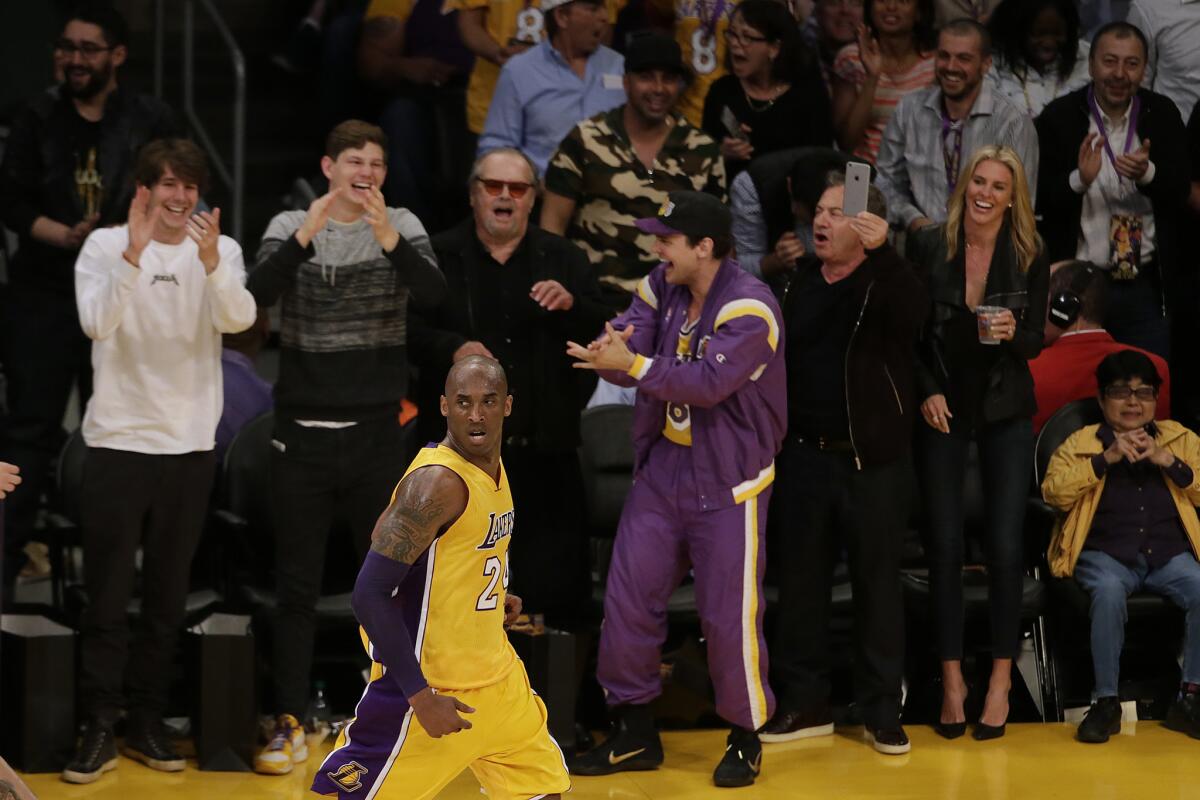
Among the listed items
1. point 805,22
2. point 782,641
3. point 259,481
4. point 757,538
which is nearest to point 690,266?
point 757,538

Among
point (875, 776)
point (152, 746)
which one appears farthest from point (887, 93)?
point (152, 746)

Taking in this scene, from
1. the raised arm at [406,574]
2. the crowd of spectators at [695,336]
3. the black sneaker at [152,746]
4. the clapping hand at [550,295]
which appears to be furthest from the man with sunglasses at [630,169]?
the raised arm at [406,574]

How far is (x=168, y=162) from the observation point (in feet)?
20.5

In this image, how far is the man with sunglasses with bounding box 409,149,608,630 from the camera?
6734 mm

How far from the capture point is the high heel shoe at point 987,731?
22.4 feet

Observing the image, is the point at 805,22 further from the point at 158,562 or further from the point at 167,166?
the point at 158,562

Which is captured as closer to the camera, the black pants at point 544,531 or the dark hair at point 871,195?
the dark hair at point 871,195

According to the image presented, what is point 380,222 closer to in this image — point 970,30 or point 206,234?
point 206,234

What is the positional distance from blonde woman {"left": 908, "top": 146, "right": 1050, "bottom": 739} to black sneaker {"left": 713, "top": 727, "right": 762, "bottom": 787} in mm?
892

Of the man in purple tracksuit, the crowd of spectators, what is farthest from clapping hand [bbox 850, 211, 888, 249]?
the man in purple tracksuit

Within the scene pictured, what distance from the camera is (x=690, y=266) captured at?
6336 mm

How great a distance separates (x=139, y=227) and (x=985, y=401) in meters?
3.16

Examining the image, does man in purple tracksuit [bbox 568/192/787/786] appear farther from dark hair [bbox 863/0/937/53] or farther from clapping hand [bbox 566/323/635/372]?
dark hair [bbox 863/0/937/53]

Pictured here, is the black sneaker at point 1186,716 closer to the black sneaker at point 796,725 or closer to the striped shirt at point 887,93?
the black sneaker at point 796,725
